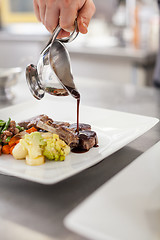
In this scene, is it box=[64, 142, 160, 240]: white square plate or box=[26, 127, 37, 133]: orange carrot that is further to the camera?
box=[26, 127, 37, 133]: orange carrot

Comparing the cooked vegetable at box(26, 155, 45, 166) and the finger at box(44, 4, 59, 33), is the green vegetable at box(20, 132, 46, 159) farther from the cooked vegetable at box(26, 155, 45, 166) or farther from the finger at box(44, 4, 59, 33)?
the finger at box(44, 4, 59, 33)

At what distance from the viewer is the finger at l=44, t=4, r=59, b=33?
122 centimetres

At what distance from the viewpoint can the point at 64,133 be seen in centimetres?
109

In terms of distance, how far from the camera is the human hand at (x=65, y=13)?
3.92 ft

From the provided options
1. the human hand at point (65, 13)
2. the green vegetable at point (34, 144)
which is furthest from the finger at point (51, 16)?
the green vegetable at point (34, 144)

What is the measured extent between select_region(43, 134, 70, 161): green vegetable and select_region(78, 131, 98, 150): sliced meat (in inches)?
3.0

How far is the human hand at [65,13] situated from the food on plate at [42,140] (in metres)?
0.36

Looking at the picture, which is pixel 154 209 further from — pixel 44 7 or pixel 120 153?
pixel 44 7

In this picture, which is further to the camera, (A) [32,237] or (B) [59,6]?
(B) [59,6]

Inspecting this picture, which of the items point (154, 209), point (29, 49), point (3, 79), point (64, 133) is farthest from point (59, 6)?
point (29, 49)

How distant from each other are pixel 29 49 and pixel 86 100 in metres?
2.90

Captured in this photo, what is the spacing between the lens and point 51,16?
1.23 m

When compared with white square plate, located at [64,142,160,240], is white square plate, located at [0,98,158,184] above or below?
below

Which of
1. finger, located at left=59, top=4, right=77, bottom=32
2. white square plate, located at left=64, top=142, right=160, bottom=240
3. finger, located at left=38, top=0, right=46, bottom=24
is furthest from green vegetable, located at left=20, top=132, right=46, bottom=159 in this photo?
finger, located at left=38, top=0, right=46, bottom=24
